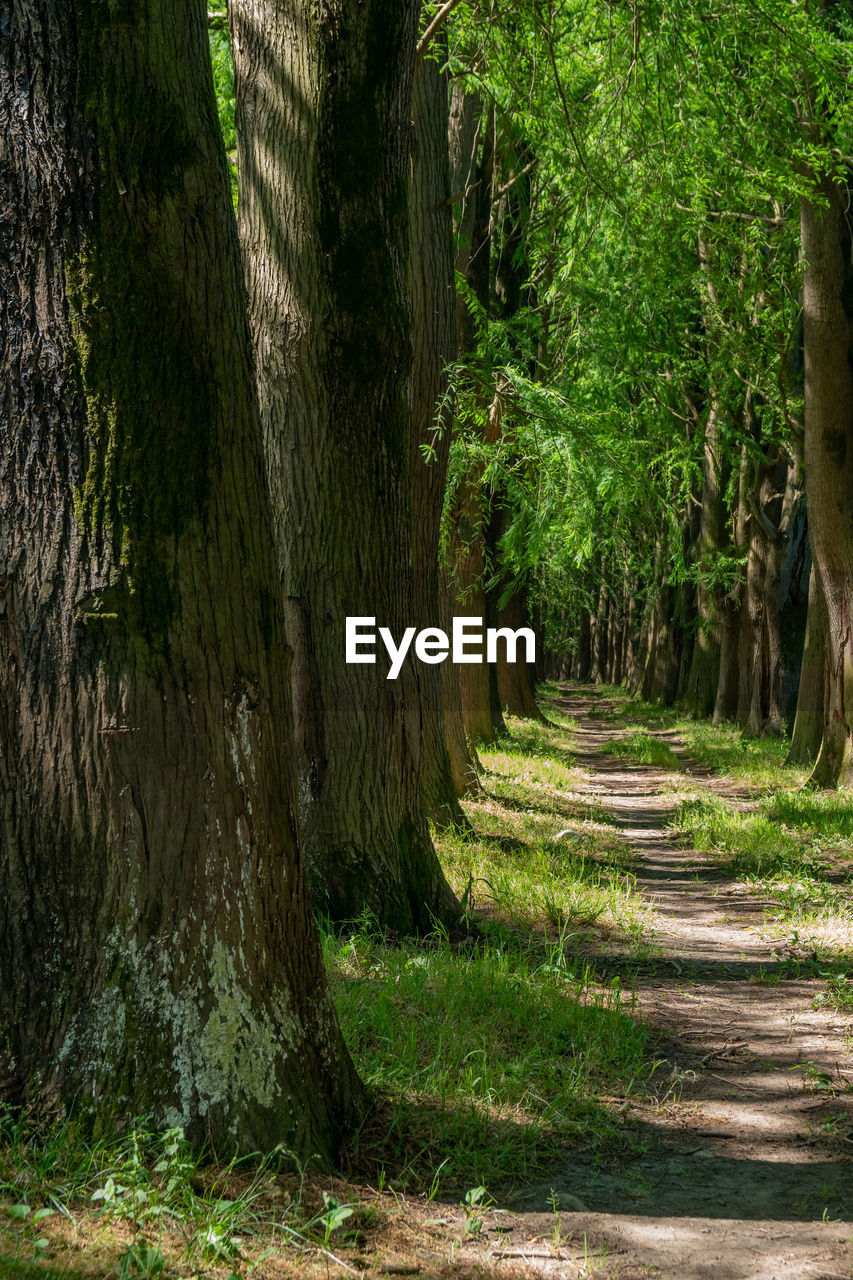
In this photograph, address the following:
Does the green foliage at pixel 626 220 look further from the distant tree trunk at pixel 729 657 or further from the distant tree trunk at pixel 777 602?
the distant tree trunk at pixel 729 657

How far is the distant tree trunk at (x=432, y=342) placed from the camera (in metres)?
8.95

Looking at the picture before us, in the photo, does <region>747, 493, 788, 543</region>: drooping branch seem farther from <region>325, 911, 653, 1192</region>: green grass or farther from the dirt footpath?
<region>325, 911, 653, 1192</region>: green grass

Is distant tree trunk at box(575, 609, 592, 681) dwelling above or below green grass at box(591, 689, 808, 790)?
above

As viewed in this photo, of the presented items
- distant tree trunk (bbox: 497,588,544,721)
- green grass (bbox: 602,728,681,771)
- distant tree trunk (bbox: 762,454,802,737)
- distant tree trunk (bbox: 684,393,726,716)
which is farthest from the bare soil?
distant tree trunk (bbox: 684,393,726,716)

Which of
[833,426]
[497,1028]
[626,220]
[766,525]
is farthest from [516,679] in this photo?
[497,1028]

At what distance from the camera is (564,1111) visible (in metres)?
4.24

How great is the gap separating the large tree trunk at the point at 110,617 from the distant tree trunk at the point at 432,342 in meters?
5.54

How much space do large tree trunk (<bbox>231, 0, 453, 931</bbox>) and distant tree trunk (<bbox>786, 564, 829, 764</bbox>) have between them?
953 cm

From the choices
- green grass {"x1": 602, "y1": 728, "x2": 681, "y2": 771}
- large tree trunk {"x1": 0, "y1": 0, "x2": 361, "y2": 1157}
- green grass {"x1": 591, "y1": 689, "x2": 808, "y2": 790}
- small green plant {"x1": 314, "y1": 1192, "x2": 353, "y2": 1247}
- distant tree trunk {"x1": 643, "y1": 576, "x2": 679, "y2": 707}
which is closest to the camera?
small green plant {"x1": 314, "y1": 1192, "x2": 353, "y2": 1247}

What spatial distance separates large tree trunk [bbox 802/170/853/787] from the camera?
1291 centimetres

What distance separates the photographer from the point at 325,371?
6.01 metres

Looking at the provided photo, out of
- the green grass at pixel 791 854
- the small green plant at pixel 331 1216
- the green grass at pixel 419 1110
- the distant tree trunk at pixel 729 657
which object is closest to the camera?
the green grass at pixel 419 1110

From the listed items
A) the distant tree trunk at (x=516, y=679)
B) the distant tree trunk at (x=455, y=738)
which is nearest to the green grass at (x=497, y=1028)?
the distant tree trunk at (x=455, y=738)

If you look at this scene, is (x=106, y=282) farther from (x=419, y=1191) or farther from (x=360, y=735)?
(x=360, y=735)
